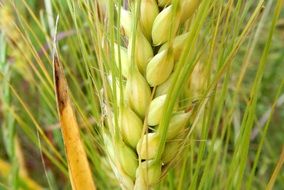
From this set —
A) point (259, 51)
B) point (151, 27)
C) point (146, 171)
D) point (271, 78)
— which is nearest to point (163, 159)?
point (146, 171)

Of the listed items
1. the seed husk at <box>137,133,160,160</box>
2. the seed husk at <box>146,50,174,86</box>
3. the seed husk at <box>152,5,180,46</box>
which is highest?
the seed husk at <box>152,5,180,46</box>

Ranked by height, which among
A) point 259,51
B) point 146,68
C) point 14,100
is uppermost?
point 146,68

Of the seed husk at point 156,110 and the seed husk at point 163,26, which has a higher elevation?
the seed husk at point 163,26

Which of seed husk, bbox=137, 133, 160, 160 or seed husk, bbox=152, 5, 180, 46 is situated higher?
seed husk, bbox=152, 5, 180, 46

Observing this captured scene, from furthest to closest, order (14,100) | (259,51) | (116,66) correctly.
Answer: (259,51) < (14,100) < (116,66)

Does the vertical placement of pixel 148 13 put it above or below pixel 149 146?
above

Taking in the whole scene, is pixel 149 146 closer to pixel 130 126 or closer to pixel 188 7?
pixel 130 126

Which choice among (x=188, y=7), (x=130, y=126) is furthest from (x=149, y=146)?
(x=188, y=7)

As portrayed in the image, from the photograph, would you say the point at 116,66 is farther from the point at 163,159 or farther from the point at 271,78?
the point at 271,78

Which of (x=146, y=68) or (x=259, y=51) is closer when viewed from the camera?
(x=146, y=68)

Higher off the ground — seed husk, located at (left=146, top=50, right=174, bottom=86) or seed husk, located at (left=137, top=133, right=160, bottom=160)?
seed husk, located at (left=146, top=50, right=174, bottom=86)

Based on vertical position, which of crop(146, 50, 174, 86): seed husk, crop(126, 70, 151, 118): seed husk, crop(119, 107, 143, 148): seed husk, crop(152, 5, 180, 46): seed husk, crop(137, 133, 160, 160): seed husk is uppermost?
crop(152, 5, 180, 46): seed husk
